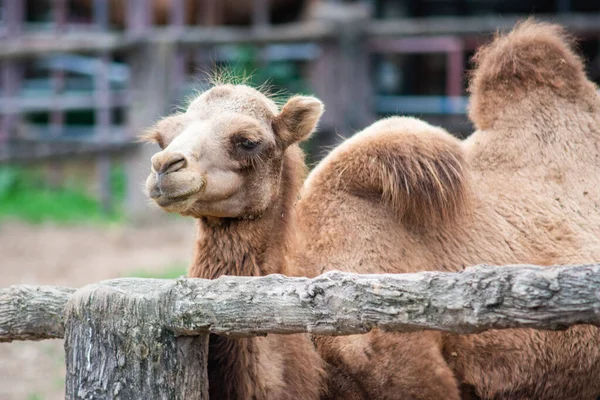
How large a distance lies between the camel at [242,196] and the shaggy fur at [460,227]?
170mm

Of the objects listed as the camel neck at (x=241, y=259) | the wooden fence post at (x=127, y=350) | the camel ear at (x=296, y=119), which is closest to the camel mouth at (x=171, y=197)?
the camel neck at (x=241, y=259)

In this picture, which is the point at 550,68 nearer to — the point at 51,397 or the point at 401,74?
the point at 51,397

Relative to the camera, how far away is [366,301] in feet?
8.75

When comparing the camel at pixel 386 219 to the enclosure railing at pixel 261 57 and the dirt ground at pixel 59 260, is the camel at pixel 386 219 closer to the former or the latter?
the dirt ground at pixel 59 260

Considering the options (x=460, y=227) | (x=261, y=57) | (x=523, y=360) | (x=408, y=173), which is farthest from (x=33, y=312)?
(x=261, y=57)

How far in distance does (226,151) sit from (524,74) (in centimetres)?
162

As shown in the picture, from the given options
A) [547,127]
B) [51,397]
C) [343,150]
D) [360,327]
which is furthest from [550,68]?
[51,397]

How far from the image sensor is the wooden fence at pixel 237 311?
2.45 meters

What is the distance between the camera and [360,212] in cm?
369

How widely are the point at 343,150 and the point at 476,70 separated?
102 cm

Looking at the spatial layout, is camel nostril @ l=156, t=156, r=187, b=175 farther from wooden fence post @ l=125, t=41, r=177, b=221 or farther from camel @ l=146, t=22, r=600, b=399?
wooden fence post @ l=125, t=41, r=177, b=221

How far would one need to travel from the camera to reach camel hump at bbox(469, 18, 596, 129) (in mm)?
4246

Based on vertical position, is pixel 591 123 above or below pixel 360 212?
above

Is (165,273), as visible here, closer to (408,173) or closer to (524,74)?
(524,74)
